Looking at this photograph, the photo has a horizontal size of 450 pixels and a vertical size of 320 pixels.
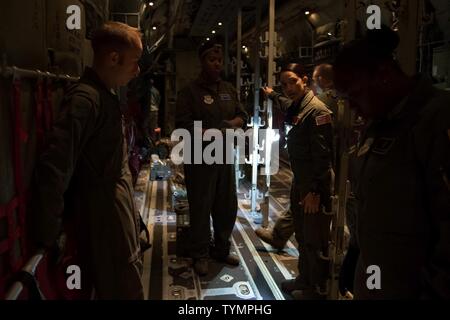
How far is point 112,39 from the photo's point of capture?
191 cm

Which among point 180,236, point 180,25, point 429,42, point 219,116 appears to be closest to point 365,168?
point 219,116

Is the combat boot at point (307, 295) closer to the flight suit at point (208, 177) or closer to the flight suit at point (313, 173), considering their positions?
the flight suit at point (313, 173)

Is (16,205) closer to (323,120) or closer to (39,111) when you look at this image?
(39,111)

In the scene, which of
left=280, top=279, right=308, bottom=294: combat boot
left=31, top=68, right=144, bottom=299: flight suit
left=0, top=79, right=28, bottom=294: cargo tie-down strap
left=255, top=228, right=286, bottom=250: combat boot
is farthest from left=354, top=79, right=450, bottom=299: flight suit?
left=255, top=228, right=286, bottom=250: combat boot

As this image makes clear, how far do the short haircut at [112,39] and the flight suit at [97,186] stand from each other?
134mm

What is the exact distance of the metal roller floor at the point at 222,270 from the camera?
3.16 m

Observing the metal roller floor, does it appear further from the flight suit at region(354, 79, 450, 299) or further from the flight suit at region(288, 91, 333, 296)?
the flight suit at region(354, 79, 450, 299)

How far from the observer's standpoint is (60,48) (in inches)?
82.7

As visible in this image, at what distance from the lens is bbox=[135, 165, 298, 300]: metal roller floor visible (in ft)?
10.4

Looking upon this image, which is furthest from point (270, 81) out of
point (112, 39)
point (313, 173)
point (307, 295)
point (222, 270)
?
point (112, 39)

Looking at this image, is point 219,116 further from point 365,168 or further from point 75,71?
point 365,168

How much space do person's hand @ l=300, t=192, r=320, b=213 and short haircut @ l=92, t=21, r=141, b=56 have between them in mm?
1625

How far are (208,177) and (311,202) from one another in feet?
3.64
